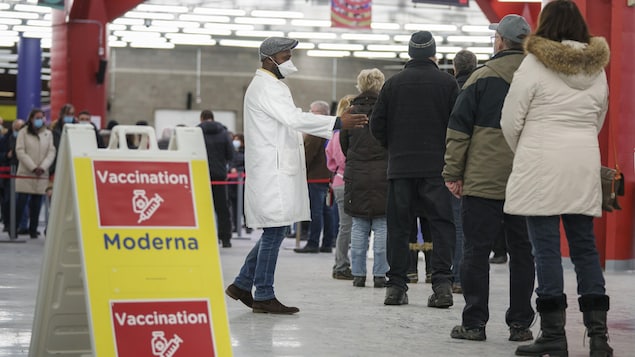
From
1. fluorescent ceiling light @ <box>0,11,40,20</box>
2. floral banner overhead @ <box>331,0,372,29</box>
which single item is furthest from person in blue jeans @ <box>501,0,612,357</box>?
fluorescent ceiling light @ <box>0,11,40,20</box>

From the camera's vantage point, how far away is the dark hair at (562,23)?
5.14m

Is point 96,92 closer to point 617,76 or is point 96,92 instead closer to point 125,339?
point 617,76

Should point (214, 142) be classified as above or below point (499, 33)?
below

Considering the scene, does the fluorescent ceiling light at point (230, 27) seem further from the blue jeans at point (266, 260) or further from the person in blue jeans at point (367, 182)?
the blue jeans at point (266, 260)

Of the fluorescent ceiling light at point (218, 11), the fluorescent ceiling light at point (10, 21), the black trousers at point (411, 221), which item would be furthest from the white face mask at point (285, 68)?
the fluorescent ceiling light at point (10, 21)

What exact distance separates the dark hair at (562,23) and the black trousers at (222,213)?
863 centimetres

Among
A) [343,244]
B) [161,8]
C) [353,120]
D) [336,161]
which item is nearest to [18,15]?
[161,8]

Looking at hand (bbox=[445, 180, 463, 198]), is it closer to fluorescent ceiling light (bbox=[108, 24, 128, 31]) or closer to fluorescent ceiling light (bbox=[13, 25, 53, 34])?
fluorescent ceiling light (bbox=[108, 24, 128, 31])

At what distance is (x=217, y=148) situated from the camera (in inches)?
547

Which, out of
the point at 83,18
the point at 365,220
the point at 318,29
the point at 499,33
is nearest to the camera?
the point at 499,33

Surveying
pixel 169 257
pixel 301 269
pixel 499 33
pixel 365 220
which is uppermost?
pixel 499 33

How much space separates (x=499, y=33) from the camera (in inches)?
227

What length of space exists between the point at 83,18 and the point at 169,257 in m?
15.5

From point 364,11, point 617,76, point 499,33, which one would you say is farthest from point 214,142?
point 499,33
